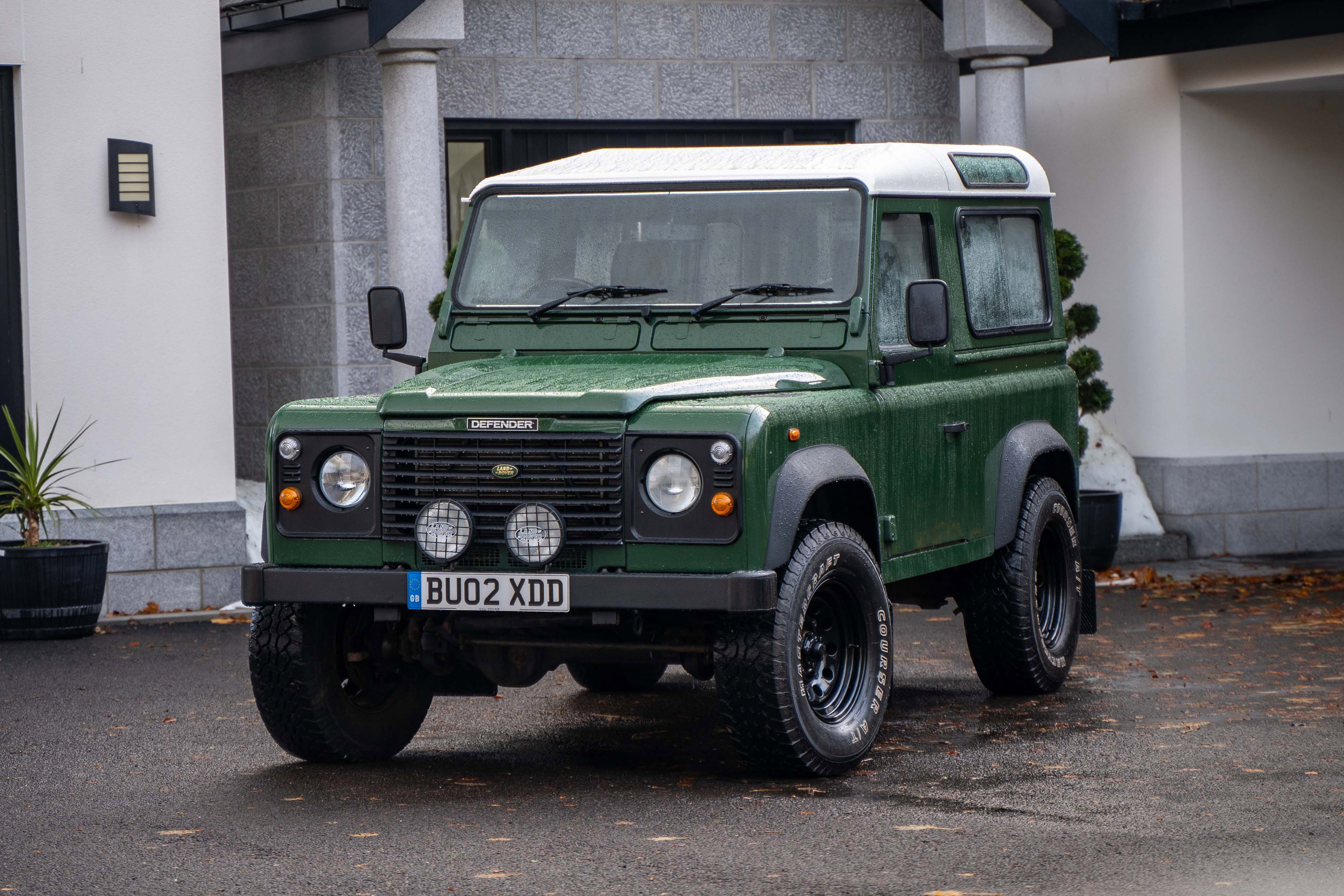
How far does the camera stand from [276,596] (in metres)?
6.72

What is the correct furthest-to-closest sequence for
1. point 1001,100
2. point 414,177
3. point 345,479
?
point 1001,100 < point 414,177 < point 345,479

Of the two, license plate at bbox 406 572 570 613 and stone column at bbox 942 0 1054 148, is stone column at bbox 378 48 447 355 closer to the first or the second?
stone column at bbox 942 0 1054 148

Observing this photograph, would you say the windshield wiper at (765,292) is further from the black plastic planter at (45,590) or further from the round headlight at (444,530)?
the black plastic planter at (45,590)

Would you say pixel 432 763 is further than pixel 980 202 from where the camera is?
No

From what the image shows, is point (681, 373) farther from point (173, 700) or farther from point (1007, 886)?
point (173, 700)

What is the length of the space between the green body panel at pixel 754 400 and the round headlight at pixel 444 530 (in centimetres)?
9

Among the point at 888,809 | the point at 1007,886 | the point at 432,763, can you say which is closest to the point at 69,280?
the point at 432,763

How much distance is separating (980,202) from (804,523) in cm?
224

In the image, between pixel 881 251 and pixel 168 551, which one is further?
pixel 168 551

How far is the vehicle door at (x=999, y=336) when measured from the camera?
8.06 metres

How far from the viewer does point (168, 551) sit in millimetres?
11734

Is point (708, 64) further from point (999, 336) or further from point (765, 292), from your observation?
point (765, 292)

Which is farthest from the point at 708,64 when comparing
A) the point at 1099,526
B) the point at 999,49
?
the point at 1099,526

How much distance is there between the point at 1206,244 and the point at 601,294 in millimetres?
7644
